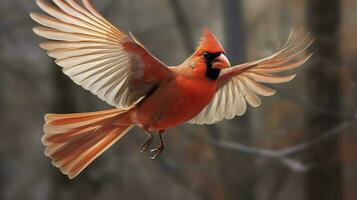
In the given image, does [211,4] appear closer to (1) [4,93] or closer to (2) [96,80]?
(1) [4,93]

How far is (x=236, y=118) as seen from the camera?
452 cm

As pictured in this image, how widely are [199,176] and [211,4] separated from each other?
1250 millimetres

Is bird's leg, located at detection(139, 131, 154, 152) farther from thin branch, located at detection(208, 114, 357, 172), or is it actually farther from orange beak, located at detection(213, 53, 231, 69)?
thin branch, located at detection(208, 114, 357, 172)

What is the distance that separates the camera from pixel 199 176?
490 centimetres

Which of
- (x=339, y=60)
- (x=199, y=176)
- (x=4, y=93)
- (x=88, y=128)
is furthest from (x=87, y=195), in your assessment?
(x=88, y=128)

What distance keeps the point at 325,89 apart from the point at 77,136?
3204 mm

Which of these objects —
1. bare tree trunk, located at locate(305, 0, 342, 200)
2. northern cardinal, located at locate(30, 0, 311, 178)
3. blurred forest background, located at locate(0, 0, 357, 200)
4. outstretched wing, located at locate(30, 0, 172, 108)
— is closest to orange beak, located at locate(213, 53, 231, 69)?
northern cardinal, located at locate(30, 0, 311, 178)

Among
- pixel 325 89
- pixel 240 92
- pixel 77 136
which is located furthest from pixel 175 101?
pixel 325 89

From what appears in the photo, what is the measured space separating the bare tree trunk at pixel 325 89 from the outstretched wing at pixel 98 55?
2.95 metres

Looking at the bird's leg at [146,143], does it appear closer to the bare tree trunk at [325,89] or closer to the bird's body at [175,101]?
the bird's body at [175,101]

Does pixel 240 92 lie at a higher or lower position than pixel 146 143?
lower

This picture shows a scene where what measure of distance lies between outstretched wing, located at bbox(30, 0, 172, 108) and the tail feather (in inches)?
2.7

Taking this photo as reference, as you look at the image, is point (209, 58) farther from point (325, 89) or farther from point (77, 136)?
point (325, 89)

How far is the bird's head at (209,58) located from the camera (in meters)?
1.04
